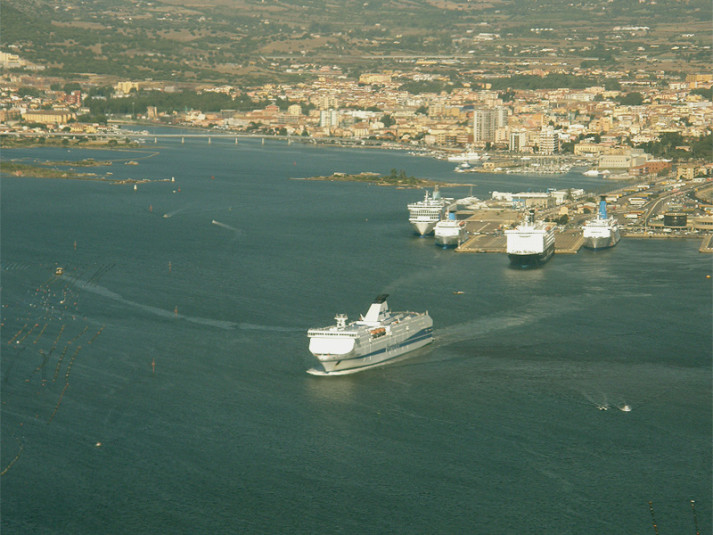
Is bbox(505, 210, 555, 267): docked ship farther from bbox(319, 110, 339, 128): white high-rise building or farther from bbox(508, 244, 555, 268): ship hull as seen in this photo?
bbox(319, 110, 339, 128): white high-rise building

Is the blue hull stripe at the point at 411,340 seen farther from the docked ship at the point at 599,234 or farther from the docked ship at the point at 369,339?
the docked ship at the point at 599,234

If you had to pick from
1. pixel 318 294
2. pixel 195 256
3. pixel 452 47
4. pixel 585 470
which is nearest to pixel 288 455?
pixel 585 470

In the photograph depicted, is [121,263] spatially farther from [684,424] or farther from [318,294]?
[684,424]

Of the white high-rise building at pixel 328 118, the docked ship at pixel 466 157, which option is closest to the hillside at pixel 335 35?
the white high-rise building at pixel 328 118

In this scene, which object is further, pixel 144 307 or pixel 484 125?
pixel 484 125

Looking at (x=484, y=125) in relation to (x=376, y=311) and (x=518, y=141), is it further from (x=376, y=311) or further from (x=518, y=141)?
(x=376, y=311)

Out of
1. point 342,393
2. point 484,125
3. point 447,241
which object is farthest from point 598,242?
point 484,125
